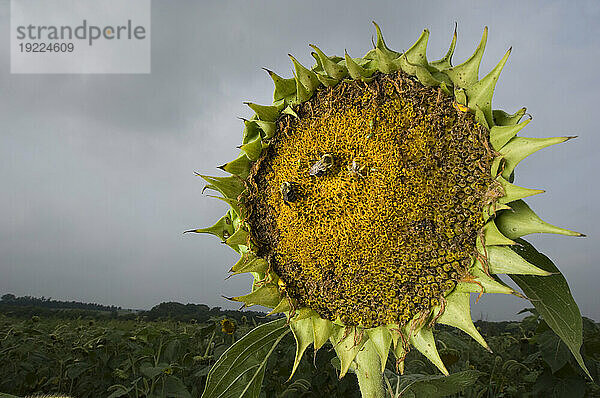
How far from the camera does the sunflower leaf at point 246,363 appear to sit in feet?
5.90

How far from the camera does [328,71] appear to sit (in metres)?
1.44

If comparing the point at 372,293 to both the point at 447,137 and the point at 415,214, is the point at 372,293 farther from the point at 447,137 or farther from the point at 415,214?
the point at 447,137

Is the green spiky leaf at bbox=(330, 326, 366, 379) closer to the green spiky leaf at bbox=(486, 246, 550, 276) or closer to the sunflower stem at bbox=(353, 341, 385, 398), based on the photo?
the sunflower stem at bbox=(353, 341, 385, 398)

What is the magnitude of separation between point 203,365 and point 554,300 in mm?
5621

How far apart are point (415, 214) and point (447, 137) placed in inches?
9.4

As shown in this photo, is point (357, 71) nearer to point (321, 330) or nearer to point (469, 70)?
point (469, 70)

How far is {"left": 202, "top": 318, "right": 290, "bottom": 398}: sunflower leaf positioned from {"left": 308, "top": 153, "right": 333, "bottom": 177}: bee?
65cm

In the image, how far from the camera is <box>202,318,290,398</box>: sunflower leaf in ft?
5.90

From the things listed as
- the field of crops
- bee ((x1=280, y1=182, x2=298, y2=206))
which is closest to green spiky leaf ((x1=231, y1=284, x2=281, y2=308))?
bee ((x1=280, y1=182, x2=298, y2=206))

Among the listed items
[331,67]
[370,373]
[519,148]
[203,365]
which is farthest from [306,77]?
[203,365]

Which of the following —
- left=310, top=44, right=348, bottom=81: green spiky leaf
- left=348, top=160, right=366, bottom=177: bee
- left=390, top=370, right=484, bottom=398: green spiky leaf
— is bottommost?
left=390, top=370, right=484, bottom=398: green spiky leaf

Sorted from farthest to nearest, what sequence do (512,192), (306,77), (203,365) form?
(203,365) < (306,77) < (512,192)

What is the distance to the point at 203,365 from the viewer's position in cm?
633

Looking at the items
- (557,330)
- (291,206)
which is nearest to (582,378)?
(557,330)
